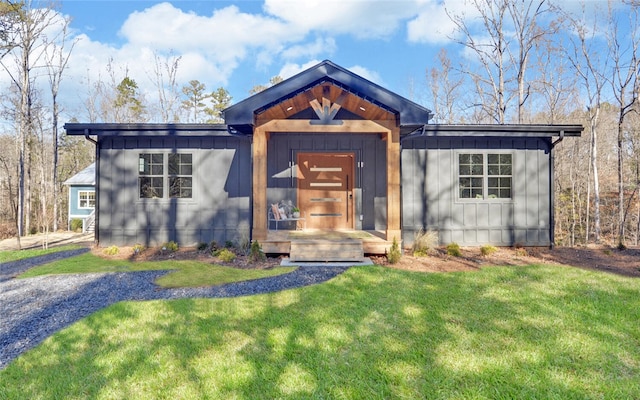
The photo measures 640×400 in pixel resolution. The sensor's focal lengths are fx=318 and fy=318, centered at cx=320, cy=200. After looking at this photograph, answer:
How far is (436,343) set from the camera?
2885mm

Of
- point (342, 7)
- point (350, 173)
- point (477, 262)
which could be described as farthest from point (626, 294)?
point (342, 7)

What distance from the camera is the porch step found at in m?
6.12

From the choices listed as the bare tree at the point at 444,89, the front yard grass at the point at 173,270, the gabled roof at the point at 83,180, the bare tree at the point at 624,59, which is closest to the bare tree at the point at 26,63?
the gabled roof at the point at 83,180

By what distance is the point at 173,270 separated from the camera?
577 centimetres

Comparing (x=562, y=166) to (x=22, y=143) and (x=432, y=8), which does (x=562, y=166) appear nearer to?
(x=432, y=8)

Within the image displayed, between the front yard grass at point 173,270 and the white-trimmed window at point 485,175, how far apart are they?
5.18m

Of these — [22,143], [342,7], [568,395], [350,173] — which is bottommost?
[568,395]

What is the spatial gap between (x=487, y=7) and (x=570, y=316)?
15294mm

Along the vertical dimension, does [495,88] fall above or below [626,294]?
above

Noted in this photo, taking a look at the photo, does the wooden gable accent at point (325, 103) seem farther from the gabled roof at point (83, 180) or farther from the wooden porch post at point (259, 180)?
the gabled roof at point (83, 180)

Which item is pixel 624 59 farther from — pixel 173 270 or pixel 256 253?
pixel 173 270

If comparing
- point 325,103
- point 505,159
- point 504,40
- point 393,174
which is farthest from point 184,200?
point 504,40

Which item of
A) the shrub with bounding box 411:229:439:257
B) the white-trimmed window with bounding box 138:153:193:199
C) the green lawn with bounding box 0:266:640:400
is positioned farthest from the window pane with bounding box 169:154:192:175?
the shrub with bounding box 411:229:439:257

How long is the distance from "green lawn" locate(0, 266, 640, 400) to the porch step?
1786mm
